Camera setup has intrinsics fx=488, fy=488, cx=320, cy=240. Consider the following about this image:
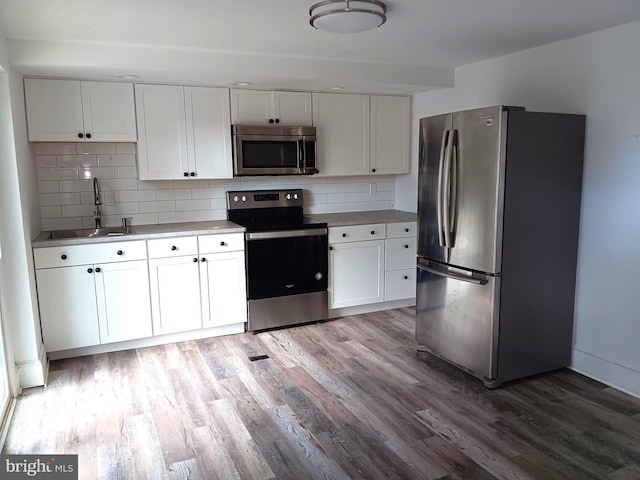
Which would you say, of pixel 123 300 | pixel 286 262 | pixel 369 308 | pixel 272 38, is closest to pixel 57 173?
pixel 123 300

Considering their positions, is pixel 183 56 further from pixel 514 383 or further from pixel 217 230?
pixel 514 383

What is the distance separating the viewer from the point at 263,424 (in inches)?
107

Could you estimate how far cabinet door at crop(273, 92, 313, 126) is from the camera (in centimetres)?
425

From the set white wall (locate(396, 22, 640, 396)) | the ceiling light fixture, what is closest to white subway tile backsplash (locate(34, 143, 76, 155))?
the ceiling light fixture

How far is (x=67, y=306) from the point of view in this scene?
137 inches

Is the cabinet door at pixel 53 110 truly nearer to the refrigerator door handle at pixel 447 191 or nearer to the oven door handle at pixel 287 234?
the oven door handle at pixel 287 234

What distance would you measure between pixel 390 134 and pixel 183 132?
1966mm

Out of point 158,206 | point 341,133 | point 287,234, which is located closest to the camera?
point 287,234

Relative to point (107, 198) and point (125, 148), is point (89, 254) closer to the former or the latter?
point (107, 198)

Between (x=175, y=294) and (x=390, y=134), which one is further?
(x=390, y=134)

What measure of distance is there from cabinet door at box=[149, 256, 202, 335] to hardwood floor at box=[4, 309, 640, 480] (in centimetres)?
25

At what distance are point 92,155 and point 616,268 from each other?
12.7 feet

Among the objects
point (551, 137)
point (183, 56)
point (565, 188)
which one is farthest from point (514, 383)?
point (183, 56)

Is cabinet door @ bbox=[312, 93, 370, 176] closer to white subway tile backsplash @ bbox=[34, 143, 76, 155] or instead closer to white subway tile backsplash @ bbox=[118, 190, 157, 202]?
white subway tile backsplash @ bbox=[118, 190, 157, 202]
